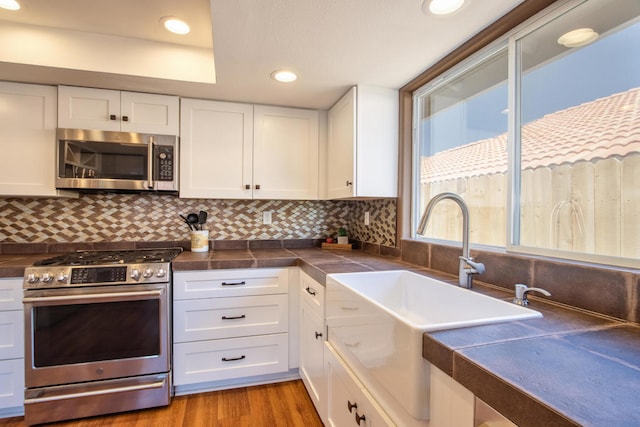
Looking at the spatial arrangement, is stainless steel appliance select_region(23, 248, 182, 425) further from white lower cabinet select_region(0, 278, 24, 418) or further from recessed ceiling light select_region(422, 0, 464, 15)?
recessed ceiling light select_region(422, 0, 464, 15)

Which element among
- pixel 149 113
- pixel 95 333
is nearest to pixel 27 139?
pixel 149 113

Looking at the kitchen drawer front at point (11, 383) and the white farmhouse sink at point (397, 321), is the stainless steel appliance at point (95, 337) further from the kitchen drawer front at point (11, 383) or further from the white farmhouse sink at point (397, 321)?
the white farmhouse sink at point (397, 321)

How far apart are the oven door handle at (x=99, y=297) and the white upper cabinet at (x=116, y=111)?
43.6 inches

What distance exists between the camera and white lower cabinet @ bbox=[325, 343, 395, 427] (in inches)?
38.4

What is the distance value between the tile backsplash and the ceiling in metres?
0.84

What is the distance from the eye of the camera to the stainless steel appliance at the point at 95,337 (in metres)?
1.63

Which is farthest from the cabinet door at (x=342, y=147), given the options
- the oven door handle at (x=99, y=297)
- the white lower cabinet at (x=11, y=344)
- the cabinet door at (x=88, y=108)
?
the white lower cabinet at (x=11, y=344)

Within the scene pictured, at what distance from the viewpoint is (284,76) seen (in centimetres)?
186

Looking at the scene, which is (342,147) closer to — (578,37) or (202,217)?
(202,217)

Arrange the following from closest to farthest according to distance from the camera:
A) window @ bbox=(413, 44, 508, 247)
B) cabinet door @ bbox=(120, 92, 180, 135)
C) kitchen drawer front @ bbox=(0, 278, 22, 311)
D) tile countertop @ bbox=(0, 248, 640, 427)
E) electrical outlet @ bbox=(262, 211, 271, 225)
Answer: tile countertop @ bbox=(0, 248, 640, 427), window @ bbox=(413, 44, 508, 247), kitchen drawer front @ bbox=(0, 278, 22, 311), cabinet door @ bbox=(120, 92, 180, 135), electrical outlet @ bbox=(262, 211, 271, 225)

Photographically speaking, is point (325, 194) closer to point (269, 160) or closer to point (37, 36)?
point (269, 160)

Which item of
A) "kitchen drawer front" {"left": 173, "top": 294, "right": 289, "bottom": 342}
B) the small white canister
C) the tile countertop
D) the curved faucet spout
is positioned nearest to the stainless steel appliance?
"kitchen drawer front" {"left": 173, "top": 294, "right": 289, "bottom": 342}

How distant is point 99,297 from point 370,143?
1848 mm

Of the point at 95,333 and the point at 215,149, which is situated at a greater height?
the point at 215,149
